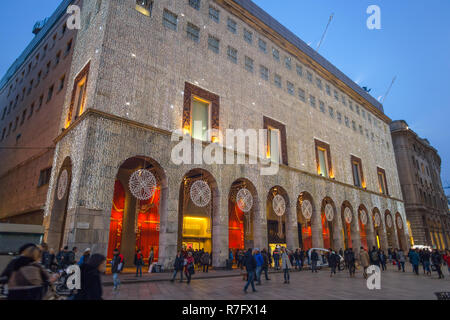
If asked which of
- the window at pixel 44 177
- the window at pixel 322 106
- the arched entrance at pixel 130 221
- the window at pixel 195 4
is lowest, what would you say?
the arched entrance at pixel 130 221

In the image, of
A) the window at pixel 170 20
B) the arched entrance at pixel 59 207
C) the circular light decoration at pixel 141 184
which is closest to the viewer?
the circular light decoration at pixel 141 184

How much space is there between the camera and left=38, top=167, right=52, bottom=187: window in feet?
64.5

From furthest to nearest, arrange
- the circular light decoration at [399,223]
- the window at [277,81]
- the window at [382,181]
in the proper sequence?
the circular light decoration at [399,223] < the window at [382,181] < the window at [277,81]

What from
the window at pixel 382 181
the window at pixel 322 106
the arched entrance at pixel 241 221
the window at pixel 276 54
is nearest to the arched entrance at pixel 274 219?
the arched entrance at pixel 241 221

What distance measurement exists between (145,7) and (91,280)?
1824 cm

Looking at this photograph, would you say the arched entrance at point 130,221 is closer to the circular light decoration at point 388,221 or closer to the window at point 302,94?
the window at point 302,94

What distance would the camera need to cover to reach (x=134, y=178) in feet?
45.6

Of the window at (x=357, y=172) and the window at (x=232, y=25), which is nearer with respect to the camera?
the window at (x=232, y=25)

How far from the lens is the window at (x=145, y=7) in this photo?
17547 millimetres

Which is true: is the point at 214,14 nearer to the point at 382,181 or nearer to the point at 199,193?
the point at 199,193

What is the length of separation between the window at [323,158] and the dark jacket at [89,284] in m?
25.6

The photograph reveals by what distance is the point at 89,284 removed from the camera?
161 inches

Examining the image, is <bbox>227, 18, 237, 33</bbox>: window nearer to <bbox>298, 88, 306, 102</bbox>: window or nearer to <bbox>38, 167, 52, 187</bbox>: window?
<bbox>298, 88, 306, 102</bbox>: window

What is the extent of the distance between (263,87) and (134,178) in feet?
48.0
